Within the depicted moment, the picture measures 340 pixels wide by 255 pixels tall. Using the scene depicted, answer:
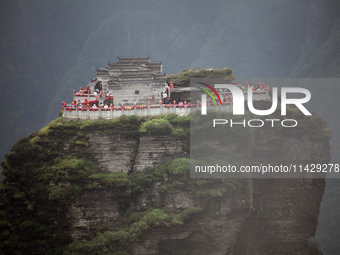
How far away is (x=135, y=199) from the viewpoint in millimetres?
41500

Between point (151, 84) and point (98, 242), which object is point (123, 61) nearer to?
point (151, 84)

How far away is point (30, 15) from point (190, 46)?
120 ft

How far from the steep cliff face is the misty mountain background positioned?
5043 centimetres

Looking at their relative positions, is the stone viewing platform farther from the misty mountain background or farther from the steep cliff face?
the misty mountain background

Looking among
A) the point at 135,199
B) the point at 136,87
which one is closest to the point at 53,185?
the point at 135,199

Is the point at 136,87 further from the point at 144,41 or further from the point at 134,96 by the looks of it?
the point at 144,41

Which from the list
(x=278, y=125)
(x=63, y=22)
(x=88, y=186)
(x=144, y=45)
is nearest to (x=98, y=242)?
(x=88, y=186)

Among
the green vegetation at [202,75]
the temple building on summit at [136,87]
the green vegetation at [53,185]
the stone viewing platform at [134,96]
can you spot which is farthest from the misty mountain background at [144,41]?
the green vegetation at [53,185]

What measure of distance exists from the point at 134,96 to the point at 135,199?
9558mm

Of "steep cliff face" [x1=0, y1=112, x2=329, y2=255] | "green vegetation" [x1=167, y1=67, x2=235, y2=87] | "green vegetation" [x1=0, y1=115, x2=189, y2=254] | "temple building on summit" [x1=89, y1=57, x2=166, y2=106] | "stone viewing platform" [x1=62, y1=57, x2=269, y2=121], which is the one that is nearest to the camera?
"steep cliff face" [x1=0, y1=112, x2=329, y2=255]

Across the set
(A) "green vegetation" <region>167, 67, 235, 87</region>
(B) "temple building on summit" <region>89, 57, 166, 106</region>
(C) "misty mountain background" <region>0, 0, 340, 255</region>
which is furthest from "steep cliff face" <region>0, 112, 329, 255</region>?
(C) "misty mountain background" <region>0, 0, 340, 255</region>

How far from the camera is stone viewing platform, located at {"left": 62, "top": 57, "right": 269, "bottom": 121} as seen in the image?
44.2 meters

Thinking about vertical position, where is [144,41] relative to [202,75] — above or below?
above

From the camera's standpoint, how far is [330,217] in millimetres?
70625
